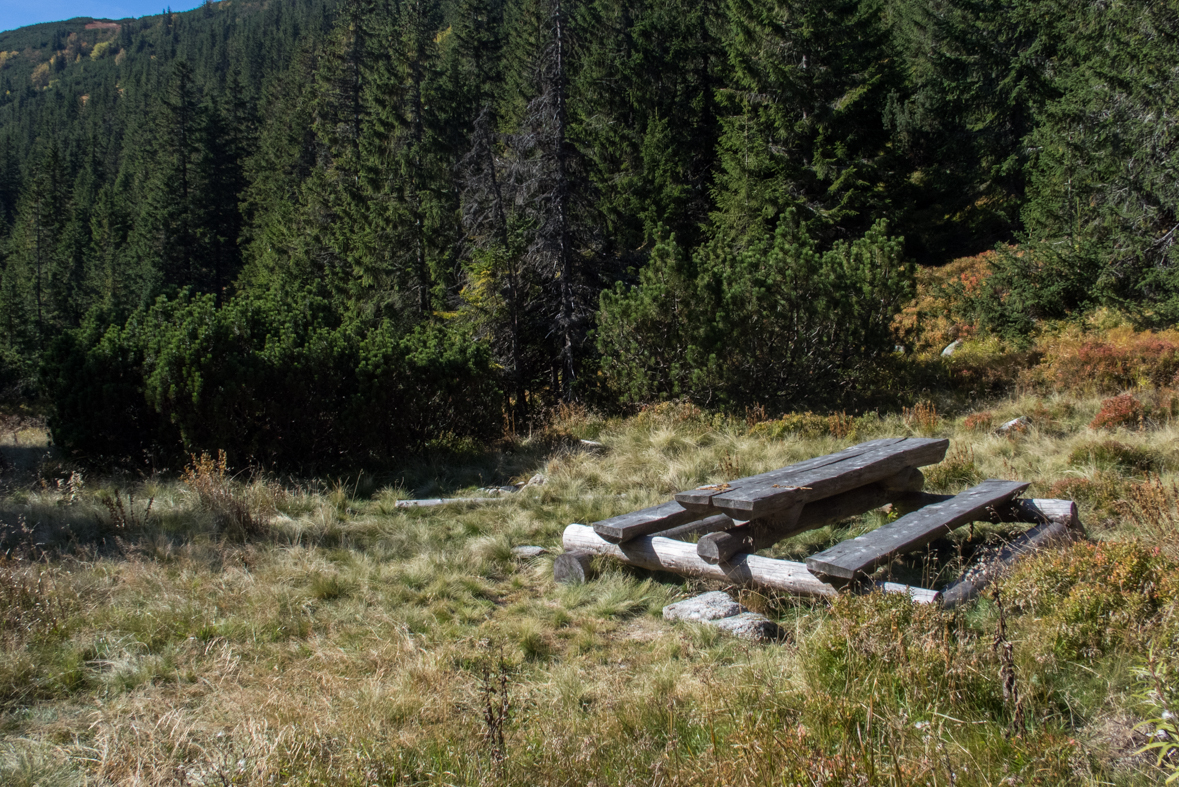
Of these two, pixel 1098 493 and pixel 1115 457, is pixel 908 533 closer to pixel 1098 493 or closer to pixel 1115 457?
pixel 1098 493

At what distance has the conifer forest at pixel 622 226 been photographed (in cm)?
875

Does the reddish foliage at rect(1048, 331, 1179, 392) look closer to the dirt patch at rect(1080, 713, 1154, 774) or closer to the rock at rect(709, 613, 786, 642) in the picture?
the rock at rect(709, 613, 786, 642)

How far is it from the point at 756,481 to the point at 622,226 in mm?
18317

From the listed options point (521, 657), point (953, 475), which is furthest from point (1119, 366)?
point (521, 657)

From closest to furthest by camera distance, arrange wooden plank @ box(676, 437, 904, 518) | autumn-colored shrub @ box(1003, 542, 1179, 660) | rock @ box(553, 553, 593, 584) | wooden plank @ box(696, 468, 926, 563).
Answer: autumn-colored shrub @ box(1003, 542, 1179, 660), wooden plank @ box(696, 468, 926, 563), wooden plank @ box(676, 437, 904, 518), rock @ box(553, 553, 593, 584)

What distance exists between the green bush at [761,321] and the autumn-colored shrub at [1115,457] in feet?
13.7

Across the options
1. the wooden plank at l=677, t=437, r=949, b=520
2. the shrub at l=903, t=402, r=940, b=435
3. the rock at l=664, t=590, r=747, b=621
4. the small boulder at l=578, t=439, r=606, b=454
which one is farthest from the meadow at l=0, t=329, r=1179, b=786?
the small boulder at l=578, t=439, r=606, b=454

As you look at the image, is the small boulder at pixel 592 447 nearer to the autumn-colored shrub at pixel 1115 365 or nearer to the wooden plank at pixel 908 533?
the wooden plank at pixel 908 533

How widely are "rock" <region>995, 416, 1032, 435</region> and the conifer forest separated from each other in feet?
7.90

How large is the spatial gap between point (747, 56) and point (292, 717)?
73.6ft

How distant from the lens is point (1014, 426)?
8.78 metres

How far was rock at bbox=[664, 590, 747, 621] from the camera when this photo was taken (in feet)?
13.8

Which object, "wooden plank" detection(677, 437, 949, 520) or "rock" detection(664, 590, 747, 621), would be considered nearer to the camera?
"rock" detection(664, 590, 747, 621)

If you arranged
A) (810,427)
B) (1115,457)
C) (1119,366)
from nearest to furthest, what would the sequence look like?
(1115,457) → (810,427) → (1119,366)
